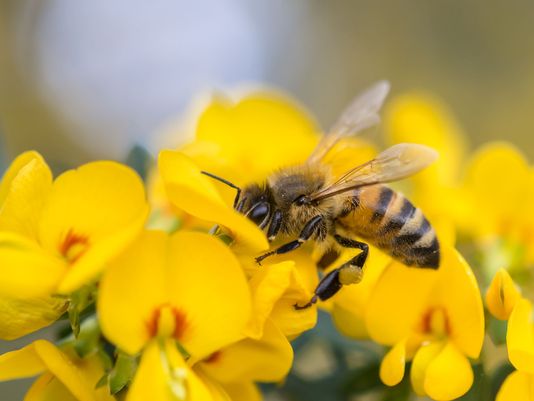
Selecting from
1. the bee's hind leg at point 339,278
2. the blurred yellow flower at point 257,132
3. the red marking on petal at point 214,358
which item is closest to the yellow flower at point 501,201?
the blurred yellow flower at point 257,132

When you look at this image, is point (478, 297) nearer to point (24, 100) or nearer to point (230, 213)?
point (230, 213)

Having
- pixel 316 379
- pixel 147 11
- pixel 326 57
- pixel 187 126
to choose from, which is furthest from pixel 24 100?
pixel 316 379

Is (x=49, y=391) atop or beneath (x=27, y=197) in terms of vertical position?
beneath

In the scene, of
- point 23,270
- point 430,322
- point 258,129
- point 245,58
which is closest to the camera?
point 23,270

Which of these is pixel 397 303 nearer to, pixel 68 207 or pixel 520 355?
pixel 520 355

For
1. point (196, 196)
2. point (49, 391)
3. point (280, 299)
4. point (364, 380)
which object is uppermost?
point (196, 196)

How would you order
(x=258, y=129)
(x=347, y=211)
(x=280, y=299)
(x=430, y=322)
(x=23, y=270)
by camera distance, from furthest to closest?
1. (x=258, y=129)
2. (x=347, y=211)
3. (x=430, y=322)
4. (x=280, y=299)
5. (x=23, y=270)

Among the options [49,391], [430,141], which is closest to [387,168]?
[49,391]

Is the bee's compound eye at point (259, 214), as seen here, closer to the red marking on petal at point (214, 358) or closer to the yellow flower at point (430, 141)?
the red marking on petal at point (214, 358)
